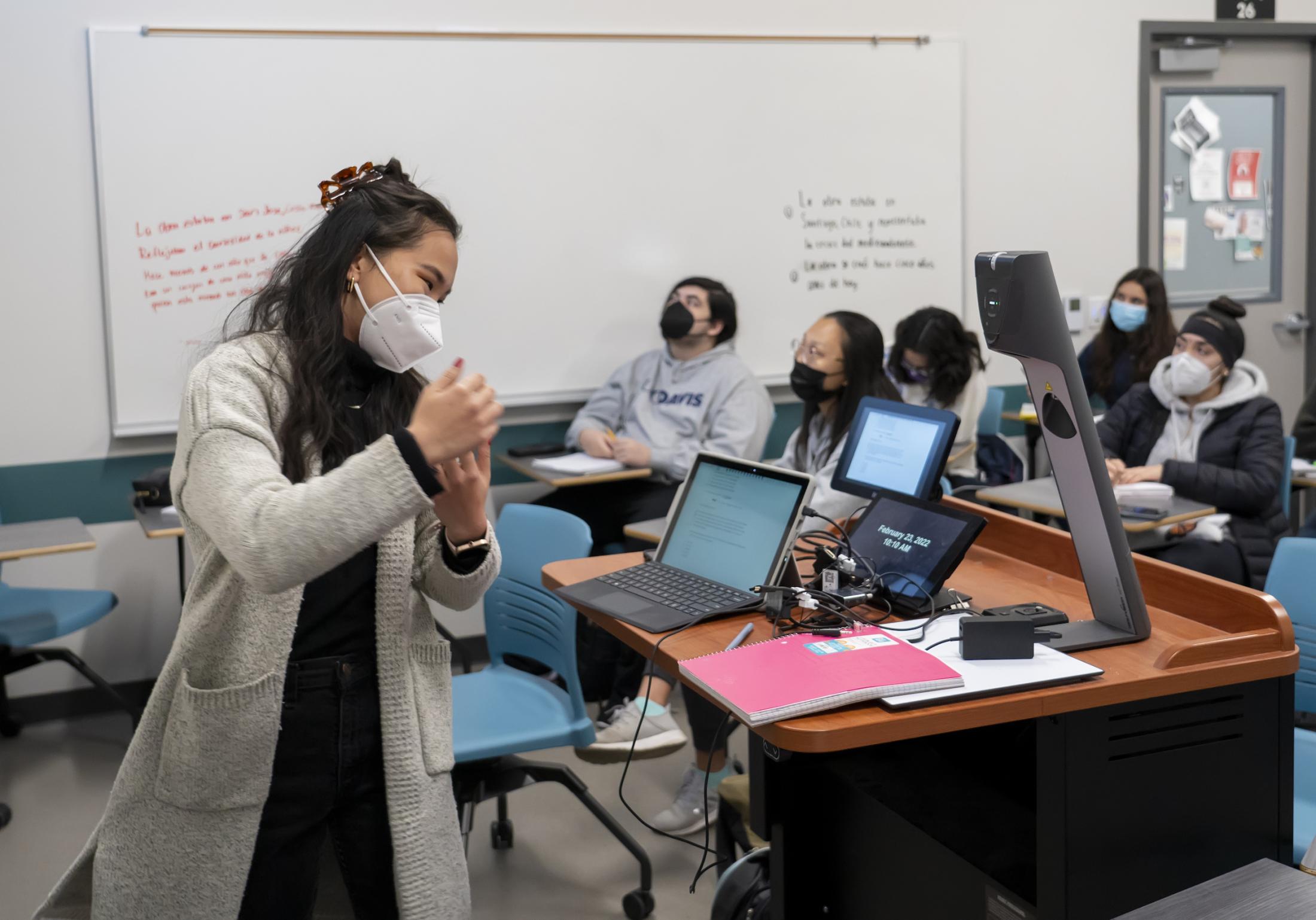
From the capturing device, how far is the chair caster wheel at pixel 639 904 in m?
2.48

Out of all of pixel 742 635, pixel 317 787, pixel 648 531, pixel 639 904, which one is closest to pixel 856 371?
pixel 648 531

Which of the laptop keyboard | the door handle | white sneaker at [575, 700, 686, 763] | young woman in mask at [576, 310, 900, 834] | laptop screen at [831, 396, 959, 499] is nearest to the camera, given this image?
the laptop keyboard

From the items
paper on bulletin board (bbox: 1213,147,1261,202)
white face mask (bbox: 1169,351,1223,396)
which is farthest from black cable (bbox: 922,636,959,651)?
paper on bulletin board (bbox: 1213,147,1261,202)

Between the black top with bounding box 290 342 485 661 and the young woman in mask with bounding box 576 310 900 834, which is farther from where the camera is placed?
the young woman in mask with bounding box 576 310 900 834

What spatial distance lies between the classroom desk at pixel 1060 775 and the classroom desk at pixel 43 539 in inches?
77.1

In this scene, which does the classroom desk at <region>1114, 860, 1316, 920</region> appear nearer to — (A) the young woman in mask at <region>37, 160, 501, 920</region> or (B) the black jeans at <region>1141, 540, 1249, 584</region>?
(A) the young woman in mask at <region>37, 160, 501, 920</region>

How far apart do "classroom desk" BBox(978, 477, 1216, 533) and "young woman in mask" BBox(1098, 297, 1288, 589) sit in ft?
0.28

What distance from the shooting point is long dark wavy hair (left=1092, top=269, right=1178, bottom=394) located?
4.59 m

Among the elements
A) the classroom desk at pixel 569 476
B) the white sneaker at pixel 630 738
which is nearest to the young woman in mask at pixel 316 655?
the white sneaker at pixel 630 738

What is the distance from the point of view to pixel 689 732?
3568 millimetres

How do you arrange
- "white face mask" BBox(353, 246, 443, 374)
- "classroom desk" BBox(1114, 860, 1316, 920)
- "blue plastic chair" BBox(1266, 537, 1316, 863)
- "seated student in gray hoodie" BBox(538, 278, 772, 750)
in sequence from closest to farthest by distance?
"classroom desk" BBox(1114, 860, 1316, 920)
"white face mask" BBox(353, 246, 443, 374)
"blue plastic chair" BBox(1266, 537, 1316, 863)
"seated student in gray hoodie" BBox(538, 278, 772, 750)

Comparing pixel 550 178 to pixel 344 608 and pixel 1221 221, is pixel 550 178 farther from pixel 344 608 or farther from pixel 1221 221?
pixel 1221 221

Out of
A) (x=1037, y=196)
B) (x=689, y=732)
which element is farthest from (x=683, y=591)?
(x=1037, y=196)

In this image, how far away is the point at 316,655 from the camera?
1459 millimetres
